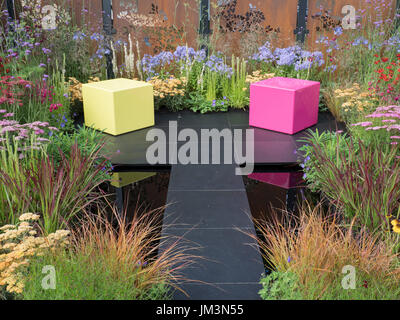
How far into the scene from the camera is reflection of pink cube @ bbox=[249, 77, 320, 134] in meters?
5.75

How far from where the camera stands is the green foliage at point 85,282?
236 cm

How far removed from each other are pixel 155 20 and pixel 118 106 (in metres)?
2.85

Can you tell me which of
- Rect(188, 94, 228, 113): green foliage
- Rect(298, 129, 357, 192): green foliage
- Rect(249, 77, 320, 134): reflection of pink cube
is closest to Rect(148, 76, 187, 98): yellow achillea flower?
Rect(188, 94, 228, 113): green foliage

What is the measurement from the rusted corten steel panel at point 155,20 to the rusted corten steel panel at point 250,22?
0.45 metres

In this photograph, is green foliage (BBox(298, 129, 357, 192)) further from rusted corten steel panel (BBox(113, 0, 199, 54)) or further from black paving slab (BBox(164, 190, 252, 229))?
rusted corten steel panel (BBox(113, 0, 199, 54))

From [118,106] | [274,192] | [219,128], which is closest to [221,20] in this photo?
[219,128]

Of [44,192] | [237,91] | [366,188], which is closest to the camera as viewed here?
[44,192]

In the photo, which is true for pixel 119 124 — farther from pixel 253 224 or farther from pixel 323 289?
pixel 323 289

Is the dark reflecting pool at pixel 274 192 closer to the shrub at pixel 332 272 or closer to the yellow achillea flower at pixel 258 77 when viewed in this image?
the shrub at pixel 332 272

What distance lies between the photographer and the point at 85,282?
2424mm

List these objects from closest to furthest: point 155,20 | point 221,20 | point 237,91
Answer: point 237,91, point 155,20, point 221,20

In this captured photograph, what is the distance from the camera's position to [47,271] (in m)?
2.50

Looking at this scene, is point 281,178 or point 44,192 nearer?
point 44,192

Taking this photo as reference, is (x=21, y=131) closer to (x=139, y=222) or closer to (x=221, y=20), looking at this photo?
(x=139, y=222)
